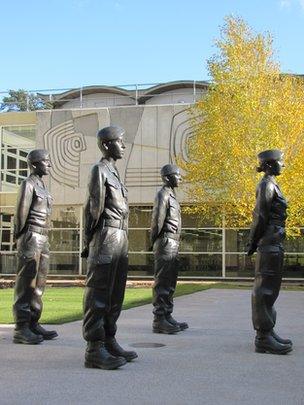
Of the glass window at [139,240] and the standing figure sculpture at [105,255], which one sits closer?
the standing figure sculpture at [105,255]

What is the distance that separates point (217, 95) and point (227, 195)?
13.1 feet

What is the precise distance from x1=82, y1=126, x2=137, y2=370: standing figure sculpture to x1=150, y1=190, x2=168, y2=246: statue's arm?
2764mm

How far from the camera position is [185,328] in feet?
31.4

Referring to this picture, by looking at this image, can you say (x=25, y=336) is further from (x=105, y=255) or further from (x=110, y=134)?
(x=110, y=134)

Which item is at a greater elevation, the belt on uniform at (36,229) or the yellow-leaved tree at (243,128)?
the yellow-leaved tree at (243,128)

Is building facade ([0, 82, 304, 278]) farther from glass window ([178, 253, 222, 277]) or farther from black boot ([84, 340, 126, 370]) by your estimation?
black boot ([84, 340, 126, 370])

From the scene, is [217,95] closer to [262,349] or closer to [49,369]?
[262,349]

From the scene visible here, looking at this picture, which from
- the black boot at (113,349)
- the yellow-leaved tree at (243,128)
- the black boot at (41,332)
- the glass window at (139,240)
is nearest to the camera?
the black boot at (113,349)

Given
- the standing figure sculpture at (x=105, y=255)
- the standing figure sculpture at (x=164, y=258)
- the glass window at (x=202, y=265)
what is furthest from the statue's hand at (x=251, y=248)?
the glass window at (x=202, y=265)

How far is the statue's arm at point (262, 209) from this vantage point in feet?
23.8

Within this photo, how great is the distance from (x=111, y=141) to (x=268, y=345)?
314 cm

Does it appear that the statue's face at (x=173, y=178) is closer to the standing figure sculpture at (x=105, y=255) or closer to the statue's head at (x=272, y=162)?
the statue's head at (x=272, y=162)

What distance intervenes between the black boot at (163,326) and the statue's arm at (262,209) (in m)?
2.46

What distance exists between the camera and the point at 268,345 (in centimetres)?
718
